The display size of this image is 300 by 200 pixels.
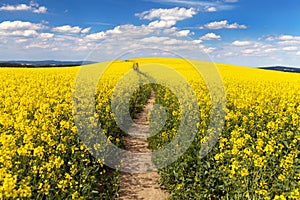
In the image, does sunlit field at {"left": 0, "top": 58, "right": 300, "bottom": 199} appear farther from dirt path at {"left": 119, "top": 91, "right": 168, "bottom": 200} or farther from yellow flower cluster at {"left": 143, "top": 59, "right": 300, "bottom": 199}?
dirt path at {"left": 119, "top": 91, "right": 168, "bottom": 200}

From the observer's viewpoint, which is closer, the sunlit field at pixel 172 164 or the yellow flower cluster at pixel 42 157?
the yellow flower cluster at pixel 42 157

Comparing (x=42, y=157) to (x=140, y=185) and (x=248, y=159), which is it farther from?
(x=248, y=159)

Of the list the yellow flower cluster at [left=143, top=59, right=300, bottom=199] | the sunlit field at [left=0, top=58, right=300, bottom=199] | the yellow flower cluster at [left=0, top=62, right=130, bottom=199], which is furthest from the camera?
the yellow flower cluster at [left=143, top=59, right=300, bottom=199]

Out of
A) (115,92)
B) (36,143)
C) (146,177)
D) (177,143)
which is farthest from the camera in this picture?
(115,92)

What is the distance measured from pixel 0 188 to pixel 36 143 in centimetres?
238

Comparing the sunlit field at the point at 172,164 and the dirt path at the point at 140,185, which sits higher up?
the sunlit field at the point at 172,164

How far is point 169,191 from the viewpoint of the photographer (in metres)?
7.23

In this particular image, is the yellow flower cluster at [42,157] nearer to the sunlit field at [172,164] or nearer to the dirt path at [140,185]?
the sunlit field at [172,164]

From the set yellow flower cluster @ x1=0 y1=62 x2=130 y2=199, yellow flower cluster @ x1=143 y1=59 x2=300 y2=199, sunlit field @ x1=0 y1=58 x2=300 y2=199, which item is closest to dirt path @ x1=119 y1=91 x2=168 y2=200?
sunlit field @ x1=0 y1=58 x2=300 y2=199

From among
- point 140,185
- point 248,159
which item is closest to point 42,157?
point 140,185

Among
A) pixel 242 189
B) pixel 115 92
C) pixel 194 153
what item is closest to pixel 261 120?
pixel 194 153

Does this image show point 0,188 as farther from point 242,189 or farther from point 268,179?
point 268,179

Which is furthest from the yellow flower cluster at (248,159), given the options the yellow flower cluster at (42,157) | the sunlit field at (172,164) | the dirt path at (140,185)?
the yellow flower cluster at (42,157)

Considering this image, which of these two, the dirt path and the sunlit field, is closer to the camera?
the sunlit field
